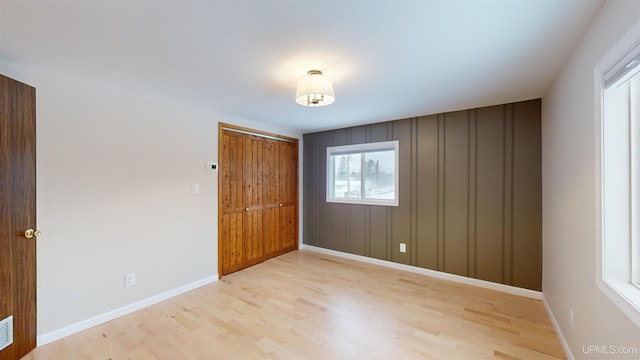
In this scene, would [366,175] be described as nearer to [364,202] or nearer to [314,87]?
[364,202]

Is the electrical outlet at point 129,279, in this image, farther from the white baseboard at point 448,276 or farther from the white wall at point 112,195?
the white baseboard at point 448,276

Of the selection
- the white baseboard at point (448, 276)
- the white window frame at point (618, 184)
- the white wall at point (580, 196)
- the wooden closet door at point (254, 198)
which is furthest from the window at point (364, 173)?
the white window frame at point (618, 184)

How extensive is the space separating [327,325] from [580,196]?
2.14 m

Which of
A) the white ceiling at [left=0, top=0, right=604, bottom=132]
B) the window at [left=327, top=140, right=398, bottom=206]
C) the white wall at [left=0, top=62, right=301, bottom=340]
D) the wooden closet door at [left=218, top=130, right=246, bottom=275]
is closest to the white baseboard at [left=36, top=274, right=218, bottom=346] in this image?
the white wall at [left=0, top=62, right=301, bottom=340]

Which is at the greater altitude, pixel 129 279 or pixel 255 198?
pixel 255 198

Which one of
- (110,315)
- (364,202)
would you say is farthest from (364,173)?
(110,315)

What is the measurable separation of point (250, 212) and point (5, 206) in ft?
8.15

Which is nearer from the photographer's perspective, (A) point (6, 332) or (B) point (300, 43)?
(B) point (300, 43)

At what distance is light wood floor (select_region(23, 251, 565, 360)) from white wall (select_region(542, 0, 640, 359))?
426mm

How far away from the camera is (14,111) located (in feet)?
6.05

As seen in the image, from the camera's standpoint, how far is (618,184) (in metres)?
1.32

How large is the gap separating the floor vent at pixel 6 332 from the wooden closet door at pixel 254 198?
2.33m

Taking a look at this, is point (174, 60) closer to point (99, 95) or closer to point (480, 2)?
point (99, 95)

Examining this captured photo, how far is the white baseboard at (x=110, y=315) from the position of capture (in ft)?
6.86
